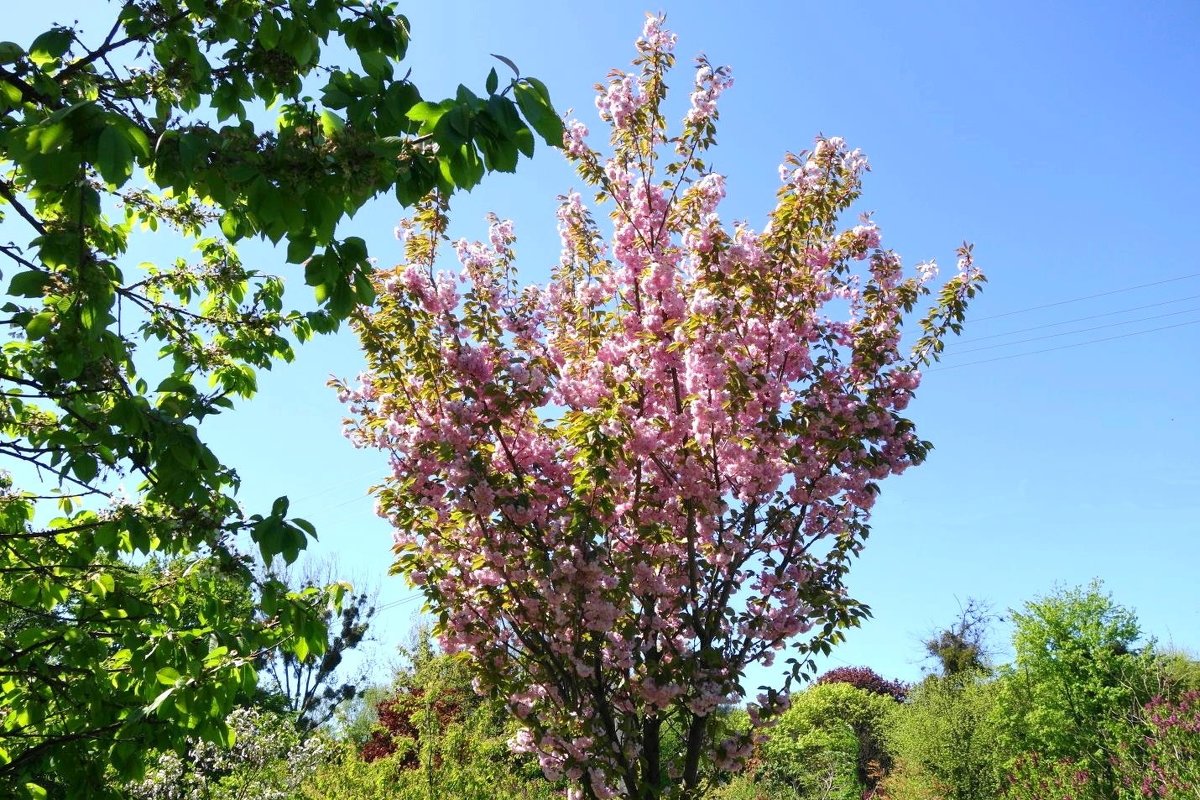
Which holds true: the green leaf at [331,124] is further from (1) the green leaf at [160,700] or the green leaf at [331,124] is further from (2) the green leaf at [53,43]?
(1) the green leaf at [160,700]

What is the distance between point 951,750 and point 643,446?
40.1 feet

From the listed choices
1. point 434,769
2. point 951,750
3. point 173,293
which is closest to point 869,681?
point 951,750

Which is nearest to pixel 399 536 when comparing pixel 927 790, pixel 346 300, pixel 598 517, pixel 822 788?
pixel 598 517

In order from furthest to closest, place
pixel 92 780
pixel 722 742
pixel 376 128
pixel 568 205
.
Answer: pixel 568 205, pixel 722 742, pixel 92 780, pixel 376 128

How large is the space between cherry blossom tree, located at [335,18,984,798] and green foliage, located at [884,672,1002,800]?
9965 millimetres

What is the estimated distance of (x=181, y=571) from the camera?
392 centimetres

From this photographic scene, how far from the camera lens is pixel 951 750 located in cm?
1462

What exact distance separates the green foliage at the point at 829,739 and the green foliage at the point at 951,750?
4.09 meters

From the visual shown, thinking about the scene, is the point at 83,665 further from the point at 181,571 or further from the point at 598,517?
the point at 598,517

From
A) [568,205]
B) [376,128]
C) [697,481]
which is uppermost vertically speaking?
[568,205]

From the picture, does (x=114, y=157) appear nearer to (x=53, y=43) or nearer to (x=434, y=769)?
(x=53, y=43)

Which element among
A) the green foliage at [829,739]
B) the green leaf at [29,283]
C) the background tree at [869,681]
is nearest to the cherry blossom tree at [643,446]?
the green leaf at [29,283]

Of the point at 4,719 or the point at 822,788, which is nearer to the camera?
the point at 4,719

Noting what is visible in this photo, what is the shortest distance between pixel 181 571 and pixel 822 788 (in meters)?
17.6
